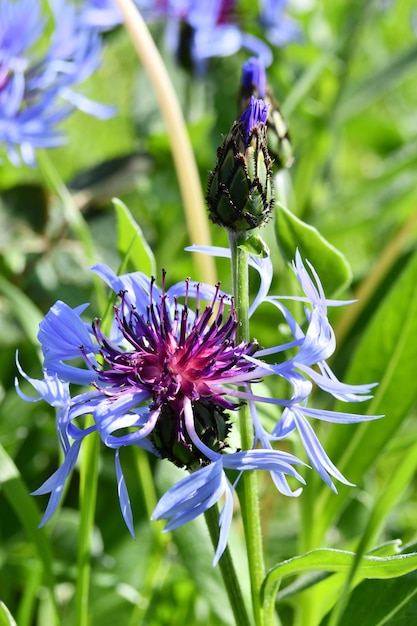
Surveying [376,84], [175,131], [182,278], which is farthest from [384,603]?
[376,84]

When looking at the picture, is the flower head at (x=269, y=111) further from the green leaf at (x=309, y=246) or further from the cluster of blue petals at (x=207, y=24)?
the cluster of blue petals at (x=207, y=24)

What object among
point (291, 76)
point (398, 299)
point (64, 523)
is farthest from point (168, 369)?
point (291, 76)

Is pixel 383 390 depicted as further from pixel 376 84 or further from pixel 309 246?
pixel 376 84

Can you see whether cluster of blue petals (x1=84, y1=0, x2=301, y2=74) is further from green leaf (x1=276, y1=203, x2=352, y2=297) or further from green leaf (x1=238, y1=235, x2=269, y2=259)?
green leaf (x1=238, y1=235, x2=269, y2=259)

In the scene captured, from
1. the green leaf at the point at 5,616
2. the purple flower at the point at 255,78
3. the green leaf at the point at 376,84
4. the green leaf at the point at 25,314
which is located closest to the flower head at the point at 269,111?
the purple flower at the point at 255,78

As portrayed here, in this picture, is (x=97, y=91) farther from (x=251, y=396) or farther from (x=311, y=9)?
A: (x=251, y=396)

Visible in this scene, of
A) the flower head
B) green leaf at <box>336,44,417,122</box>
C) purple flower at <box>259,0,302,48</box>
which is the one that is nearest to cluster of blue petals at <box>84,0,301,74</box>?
purple flower at <box>259,0,302,48</box>
